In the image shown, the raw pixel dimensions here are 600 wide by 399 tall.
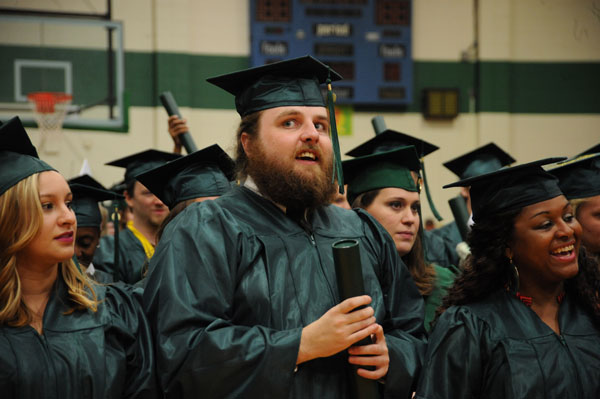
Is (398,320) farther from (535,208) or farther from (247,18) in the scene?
(247,18)

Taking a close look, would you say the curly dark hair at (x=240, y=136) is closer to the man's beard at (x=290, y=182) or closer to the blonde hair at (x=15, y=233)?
the man's beard at (x=290, y=182)

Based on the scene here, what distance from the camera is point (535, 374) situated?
2.25 m

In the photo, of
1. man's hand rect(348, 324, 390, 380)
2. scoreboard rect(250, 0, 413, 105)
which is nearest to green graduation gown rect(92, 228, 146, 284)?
man's hand rect(348, 324, 390, 380)

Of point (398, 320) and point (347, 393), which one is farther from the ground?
point (398, 320)

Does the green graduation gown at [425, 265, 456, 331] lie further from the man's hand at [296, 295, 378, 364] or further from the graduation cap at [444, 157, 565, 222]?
the man's hand at [296, 295, 378, 364]

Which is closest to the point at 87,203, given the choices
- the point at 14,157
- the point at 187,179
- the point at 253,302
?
the point at 187,179

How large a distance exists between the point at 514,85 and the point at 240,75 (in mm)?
8311

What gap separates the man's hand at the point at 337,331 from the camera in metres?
1.99

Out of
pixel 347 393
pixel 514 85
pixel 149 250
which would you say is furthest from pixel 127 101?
pixel 347 393

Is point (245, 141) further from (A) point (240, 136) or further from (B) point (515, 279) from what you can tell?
(B) point (515, 279)

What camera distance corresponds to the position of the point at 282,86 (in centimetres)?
241

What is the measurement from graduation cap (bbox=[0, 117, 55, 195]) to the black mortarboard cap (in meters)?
0.70

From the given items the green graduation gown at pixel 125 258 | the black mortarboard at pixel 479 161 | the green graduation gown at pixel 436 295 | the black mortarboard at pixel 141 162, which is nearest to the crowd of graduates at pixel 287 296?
the green graduation gown at pixel 436 295

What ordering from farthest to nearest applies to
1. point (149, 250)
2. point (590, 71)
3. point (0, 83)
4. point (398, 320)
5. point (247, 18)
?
point (590, 71) → point (247, 18) → point (0, 83) → point (149, 250) → point (398, 320)
